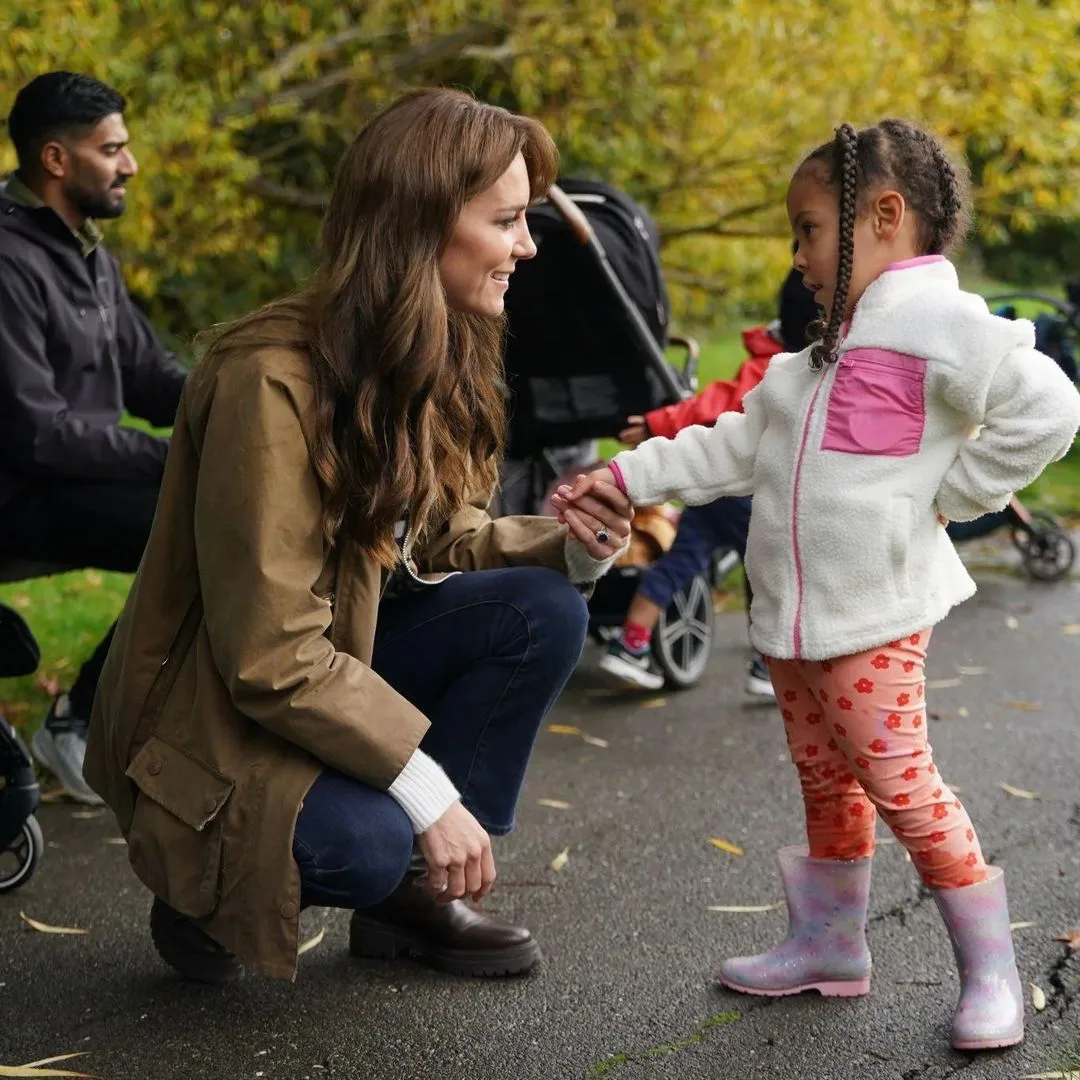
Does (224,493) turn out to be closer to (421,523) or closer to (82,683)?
(421,523)

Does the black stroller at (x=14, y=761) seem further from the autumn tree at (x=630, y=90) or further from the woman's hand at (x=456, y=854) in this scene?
the autumn tree at (x=630, y=90)

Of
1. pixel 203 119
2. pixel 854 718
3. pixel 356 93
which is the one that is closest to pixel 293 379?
pixel 854 718

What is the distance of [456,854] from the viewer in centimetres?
258

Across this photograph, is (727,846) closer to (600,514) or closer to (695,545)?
(600,514)

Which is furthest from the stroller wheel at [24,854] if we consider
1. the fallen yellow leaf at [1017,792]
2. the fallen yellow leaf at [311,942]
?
the fallen yellow leaf at [1017,792]

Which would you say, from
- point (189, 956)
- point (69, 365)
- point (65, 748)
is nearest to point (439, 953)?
point (189, 956)

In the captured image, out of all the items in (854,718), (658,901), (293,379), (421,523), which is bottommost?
(658,901)

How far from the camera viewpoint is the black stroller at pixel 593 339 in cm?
479

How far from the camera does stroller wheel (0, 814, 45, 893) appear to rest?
353 cm

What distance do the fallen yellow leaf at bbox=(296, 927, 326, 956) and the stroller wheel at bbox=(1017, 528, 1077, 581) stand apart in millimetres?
4210

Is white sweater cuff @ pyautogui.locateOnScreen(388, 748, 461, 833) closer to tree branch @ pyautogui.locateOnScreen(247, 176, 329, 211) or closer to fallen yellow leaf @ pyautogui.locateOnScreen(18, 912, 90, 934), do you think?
fallen yellow leaf @ pyautogui.locateOnScreen(18, 912, 90, 934)

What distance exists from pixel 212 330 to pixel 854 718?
125 centimetres

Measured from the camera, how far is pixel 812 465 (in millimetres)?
2730

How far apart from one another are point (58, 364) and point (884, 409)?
7.62 feet
